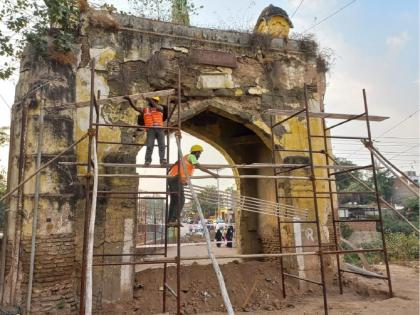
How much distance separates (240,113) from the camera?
25.6ft

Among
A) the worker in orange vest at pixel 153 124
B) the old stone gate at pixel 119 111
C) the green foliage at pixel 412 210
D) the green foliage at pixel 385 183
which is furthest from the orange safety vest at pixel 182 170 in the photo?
the green foliage at pixel 385 183

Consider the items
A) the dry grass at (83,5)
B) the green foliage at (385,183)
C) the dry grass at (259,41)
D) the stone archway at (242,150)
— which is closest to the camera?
the dry grass at (83,5)

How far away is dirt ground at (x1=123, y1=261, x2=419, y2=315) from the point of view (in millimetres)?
6223

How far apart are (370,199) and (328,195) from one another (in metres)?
26.0

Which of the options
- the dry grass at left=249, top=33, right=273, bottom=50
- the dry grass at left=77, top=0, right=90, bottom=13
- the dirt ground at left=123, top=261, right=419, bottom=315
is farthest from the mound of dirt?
the dry grass at left=77, top=0, right=90, bottom=13

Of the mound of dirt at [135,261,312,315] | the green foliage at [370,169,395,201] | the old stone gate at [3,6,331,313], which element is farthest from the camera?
the green foliage at [370,169,395,201]

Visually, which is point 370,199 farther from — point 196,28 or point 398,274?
point 196,28

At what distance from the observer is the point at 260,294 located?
23.3 feet

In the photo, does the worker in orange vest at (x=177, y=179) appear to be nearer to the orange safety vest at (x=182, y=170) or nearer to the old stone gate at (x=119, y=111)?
the orange safety vest at (x=182, y=170)

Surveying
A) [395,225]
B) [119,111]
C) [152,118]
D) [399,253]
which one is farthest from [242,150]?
[395,225]

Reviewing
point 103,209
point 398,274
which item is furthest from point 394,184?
point 103,209

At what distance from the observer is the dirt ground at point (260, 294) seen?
20.4ft

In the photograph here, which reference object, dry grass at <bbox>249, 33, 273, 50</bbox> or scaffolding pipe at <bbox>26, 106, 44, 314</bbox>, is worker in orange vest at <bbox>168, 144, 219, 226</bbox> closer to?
scaffolding pipe at <bbox>26, 106, 44, 314</bbox>

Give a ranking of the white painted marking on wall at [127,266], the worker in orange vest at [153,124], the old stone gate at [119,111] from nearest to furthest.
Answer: the worker in orange vest at [153,124], the old stone gate at [119,111], the white painted marking on wall at [127,266]
